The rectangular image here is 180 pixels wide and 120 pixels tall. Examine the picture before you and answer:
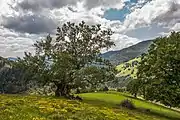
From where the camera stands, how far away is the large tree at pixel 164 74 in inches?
2270

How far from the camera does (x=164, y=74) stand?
5931 centimetres

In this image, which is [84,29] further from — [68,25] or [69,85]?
[69,85]

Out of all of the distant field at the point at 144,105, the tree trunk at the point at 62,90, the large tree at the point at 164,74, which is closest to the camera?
the large tree at the point at 164,74

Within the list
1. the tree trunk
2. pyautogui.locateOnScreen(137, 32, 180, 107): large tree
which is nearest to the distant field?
pyautogui.locateOnScreen(137, 32, 180, 107): large tree

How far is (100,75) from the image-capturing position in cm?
7112

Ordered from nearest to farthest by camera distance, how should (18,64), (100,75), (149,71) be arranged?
1. (149,71)
2. (100,75)
3. (18,64)

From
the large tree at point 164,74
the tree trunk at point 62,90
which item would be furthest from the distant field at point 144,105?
Answer: the tree trunk at point 62,90

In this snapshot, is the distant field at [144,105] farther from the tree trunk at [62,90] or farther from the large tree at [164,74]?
the tree trunk at [62,90]

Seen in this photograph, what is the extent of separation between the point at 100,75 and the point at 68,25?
54.2 feet

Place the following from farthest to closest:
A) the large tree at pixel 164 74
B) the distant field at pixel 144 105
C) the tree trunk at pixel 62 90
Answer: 1. the tree trunk at pixel 62 90
2. the distant field at pixel 144 105
3. the large tree at pixel 164 74

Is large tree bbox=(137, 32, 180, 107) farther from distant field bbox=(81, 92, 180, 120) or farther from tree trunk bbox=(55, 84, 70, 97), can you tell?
tree trunk bbox=(55, 84, 70, 97)

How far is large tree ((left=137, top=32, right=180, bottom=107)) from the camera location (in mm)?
57656

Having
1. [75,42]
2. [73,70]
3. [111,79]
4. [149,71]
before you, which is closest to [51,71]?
[73,70]

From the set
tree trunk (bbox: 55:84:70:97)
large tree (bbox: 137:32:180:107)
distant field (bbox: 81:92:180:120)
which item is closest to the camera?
large tree (bbox: 137:32:180:107)
